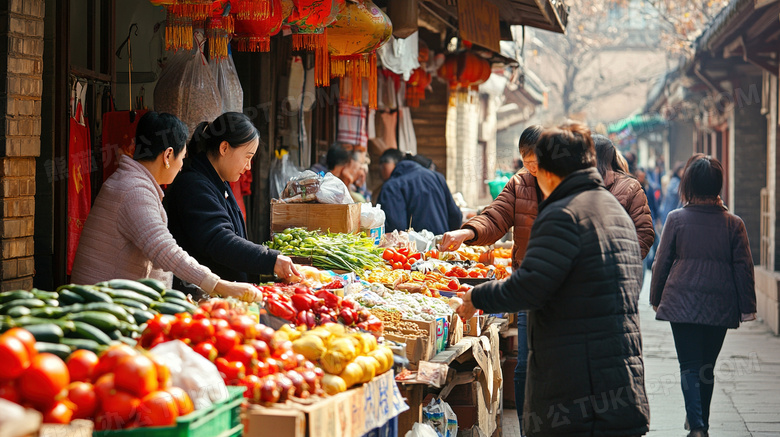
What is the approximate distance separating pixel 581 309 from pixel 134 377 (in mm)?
1889

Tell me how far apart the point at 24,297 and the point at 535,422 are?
2.15m

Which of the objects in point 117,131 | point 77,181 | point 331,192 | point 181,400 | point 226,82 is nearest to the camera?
point 181,400

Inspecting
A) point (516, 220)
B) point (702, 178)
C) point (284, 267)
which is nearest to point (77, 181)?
point (284, 267)

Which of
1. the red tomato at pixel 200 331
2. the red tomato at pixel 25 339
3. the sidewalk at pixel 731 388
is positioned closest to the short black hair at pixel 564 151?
the red tomato at pixel 200 331

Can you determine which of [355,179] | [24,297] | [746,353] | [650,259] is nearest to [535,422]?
[24,297]

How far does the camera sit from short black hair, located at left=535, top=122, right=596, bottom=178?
368 cm

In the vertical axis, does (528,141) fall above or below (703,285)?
above

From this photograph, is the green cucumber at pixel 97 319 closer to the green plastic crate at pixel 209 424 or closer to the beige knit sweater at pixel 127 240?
the green plastic crate at pixel 209 424

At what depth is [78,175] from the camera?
16.8ft

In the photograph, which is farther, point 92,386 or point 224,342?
point 224,342

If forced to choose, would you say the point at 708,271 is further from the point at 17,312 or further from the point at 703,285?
the point at 17,312

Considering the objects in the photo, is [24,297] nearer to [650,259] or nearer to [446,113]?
[446,113]

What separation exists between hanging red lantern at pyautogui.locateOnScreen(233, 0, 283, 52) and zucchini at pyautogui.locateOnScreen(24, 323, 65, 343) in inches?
99.6

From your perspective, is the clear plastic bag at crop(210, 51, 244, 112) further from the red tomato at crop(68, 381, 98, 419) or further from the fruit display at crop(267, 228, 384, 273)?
the red tomato at crop(68, 381, 98, 419)
